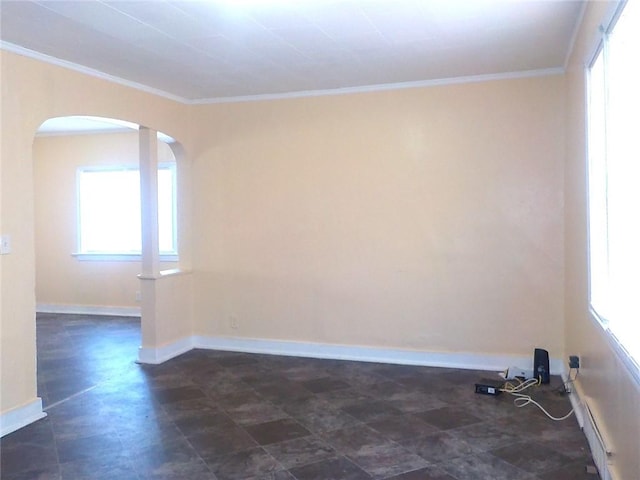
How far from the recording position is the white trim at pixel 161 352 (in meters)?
4.87

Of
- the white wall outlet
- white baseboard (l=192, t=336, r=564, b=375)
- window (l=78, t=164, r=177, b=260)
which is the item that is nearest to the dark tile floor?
white baseboard (l=192, t=336, r=564, b=375)

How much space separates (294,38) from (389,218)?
1.87m

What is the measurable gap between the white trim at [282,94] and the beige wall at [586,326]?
1.64 feet

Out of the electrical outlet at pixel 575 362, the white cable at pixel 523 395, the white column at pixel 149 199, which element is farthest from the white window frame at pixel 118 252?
the electrical outlet at pixel 575 362

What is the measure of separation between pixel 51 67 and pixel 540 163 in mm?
3753

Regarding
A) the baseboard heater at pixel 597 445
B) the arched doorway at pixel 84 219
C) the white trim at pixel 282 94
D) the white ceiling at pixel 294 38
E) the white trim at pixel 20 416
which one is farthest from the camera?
the arched doorway at pixel 84 219

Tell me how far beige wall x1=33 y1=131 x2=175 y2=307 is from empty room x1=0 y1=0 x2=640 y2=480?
32.0 inches

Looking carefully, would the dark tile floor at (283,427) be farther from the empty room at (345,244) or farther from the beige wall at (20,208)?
the beige wall at (20,208)

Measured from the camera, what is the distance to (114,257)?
7270 mm

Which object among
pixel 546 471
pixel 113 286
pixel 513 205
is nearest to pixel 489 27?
pixel 513 205

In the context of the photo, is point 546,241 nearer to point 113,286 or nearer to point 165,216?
point 165,216

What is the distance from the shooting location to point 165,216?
7.11 m

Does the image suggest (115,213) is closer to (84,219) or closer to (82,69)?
(84,219)

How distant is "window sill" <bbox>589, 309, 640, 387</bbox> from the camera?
6.03ft
